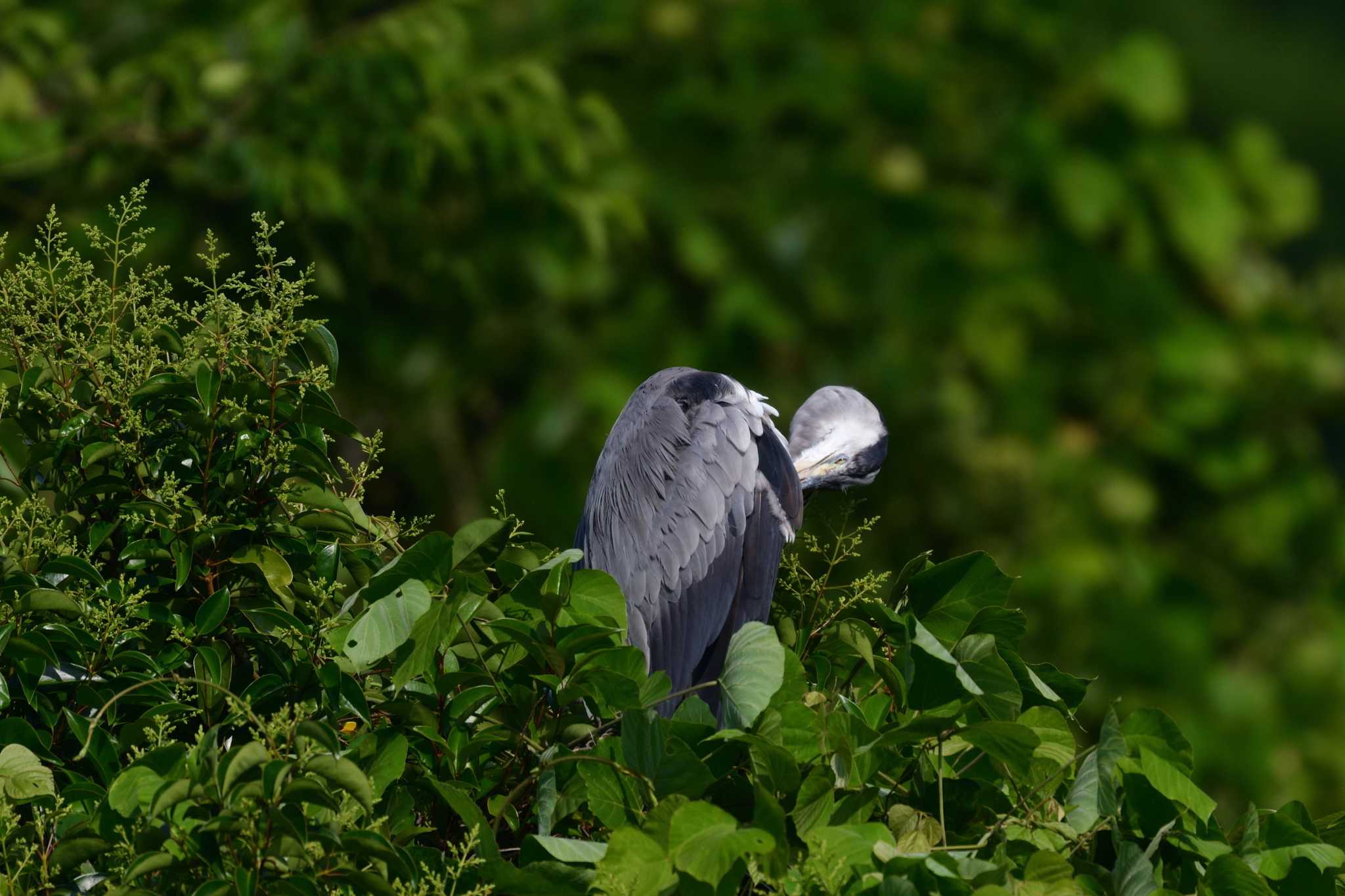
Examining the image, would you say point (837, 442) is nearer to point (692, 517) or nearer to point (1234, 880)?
point (692, 517)

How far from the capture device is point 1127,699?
13.5ft

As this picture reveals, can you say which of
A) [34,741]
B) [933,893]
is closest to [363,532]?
[34,741]

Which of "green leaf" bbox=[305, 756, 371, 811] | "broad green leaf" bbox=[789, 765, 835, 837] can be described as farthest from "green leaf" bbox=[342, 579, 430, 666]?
"broad green leaf" bbox=[789, 765, 835, 837]

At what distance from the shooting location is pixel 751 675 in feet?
4.75

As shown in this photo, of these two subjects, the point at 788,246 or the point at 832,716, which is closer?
the point at 832,716

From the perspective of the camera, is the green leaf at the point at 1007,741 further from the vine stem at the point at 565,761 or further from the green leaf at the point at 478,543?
Result: the green leaf at the point at 478,543

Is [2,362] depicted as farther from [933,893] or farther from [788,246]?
[788,246]

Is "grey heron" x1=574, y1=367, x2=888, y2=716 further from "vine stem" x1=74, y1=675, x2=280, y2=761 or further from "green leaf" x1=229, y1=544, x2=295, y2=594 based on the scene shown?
"vine stem" x1=74, y1=675, x2=280, y2=761

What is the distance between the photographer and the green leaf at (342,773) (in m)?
1.19

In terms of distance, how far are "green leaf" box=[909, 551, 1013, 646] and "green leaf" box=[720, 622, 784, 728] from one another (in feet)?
0.73

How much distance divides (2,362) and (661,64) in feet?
10.6

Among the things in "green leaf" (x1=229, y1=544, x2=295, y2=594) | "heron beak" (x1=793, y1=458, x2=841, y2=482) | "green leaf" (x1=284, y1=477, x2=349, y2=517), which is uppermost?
"green leaf" (x1=284, y1=477, x2=349, y2=517)

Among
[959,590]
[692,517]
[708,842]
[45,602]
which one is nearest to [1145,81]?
[692,517]

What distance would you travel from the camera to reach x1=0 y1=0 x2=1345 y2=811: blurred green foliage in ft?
13.3
